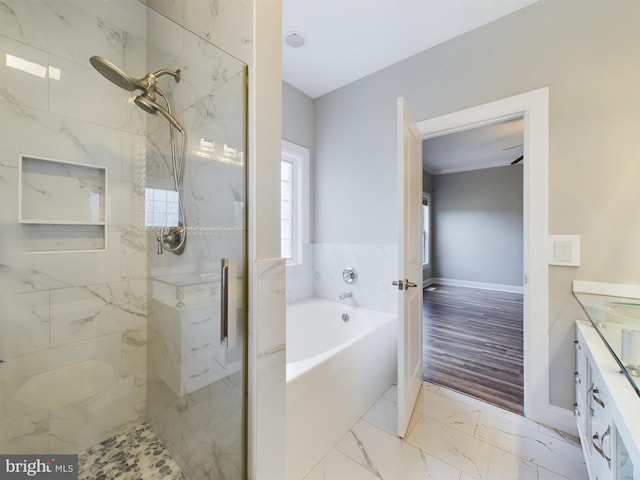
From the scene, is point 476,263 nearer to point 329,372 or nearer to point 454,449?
point 454,449

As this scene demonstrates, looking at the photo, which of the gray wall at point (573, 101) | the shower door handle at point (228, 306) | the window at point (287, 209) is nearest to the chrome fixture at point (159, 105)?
the shower door handle at point (228, 306)

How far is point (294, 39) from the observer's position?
1.90 meters

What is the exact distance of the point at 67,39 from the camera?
1.23m

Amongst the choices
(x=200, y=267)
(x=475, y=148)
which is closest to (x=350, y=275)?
(x=200, y=267)

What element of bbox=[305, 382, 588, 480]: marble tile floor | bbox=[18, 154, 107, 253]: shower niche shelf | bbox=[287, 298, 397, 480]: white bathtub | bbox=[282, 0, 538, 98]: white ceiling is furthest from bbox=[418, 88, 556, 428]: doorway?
bbox=[18, 154, 107, 253]: shower niche shelf

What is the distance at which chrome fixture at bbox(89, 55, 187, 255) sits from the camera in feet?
4.00

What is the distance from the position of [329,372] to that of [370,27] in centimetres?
225

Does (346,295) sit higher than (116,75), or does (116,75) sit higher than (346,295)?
(116,75)

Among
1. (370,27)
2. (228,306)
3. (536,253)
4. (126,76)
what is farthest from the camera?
(370,27)

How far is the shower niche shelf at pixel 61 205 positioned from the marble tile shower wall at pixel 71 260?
27 mm

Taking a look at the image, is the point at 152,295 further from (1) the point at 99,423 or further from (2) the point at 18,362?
(1) the point at 99,423

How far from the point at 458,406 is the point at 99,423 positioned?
216 cm

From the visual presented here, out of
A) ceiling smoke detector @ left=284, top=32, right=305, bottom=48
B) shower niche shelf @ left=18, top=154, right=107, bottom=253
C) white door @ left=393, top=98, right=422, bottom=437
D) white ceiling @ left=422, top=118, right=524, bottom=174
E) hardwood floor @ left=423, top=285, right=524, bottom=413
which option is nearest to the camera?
shower niche shelf @ left=18, top=154, right=107, bottom=253

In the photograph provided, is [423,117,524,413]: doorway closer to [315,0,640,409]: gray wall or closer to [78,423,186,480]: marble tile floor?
[315,0,640,409]: gray wall
